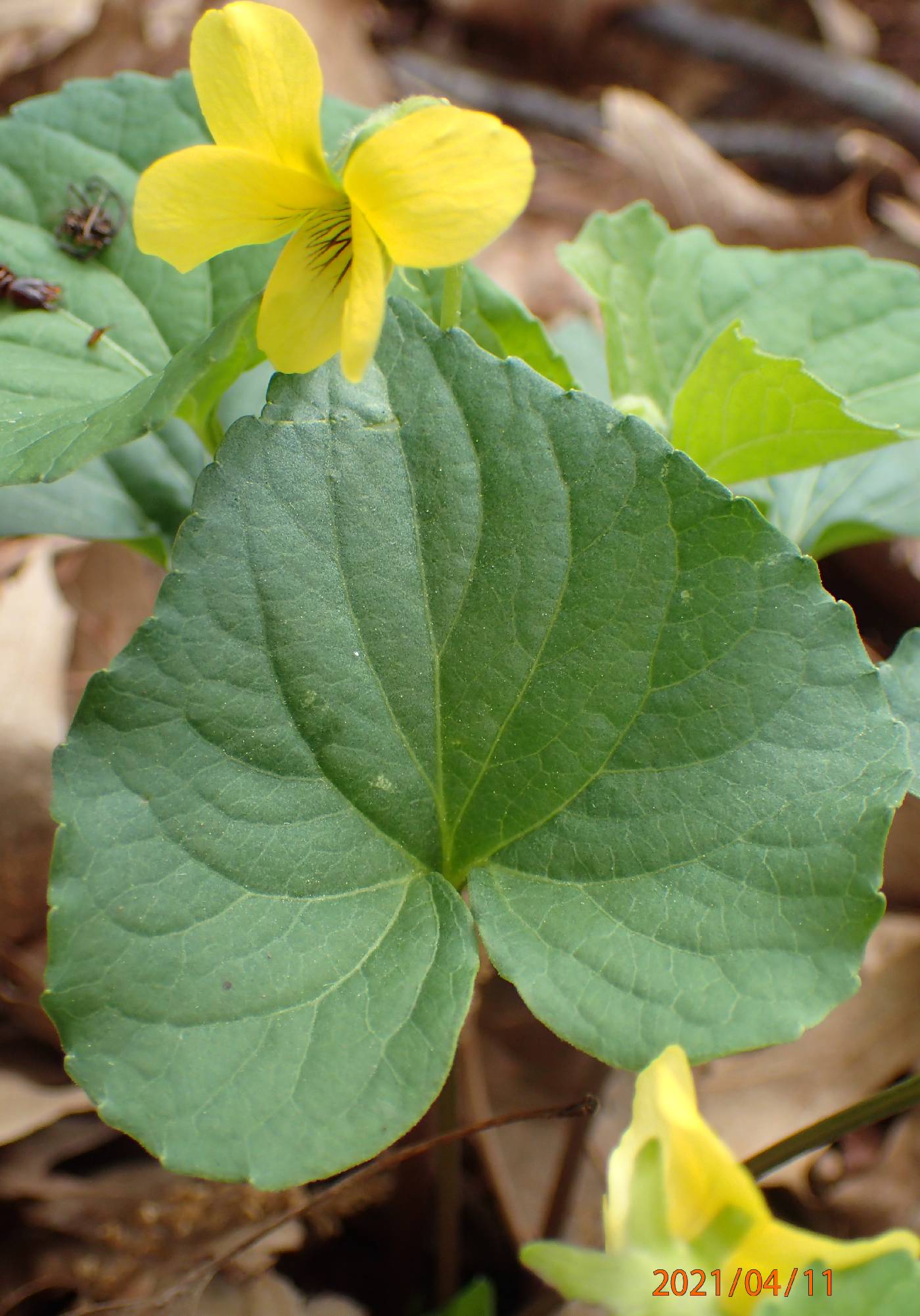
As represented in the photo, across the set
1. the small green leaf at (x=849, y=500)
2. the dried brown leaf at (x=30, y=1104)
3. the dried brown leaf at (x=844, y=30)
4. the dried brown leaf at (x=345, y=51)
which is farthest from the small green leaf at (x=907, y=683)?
the dried brown leaf at (x=844, y=30)

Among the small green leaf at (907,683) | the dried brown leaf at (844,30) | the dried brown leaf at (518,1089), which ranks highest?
the dried brown leaf at (844,30)

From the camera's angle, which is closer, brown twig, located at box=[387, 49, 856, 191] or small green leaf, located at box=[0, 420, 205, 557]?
small green leaf, located at box=[0, 420, 205, 557]

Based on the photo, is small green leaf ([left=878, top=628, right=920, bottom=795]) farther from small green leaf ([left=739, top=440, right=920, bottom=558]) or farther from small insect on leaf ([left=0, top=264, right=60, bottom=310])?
small insect on leaf ([left=0, top=264, right=60, bottom=310])

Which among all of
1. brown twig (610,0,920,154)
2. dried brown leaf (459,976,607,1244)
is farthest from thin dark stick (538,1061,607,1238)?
brown twig (610,0,920,154)

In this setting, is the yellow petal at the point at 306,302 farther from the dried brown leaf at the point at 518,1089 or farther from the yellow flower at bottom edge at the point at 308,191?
the dried brown leaf at the point at 518,1089

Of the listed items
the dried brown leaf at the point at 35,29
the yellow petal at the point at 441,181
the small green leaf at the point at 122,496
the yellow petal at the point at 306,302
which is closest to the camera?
the yellow petal at the point at 441,181

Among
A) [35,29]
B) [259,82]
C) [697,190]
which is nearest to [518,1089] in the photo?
[259,82]

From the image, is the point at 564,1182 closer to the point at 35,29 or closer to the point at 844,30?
the point at 35,29

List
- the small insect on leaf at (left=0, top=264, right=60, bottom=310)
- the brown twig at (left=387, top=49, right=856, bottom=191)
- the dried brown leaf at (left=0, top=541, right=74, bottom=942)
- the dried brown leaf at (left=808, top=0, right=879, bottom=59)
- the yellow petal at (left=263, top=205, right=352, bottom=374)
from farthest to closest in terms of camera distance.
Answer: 1. the dried brown leaf at (left=808, top=0, right=879, bottom=59)
2. the brown twig at (left=387, top=49, right=856, bottom=191)
3. the dried brown leaf at (left=0, top=541, right=74, bottom=942)
4. the small insect on leaf at (left=0, top=264, right=60, bottom=310)
5. the yellow petal at (left=263, top=205, right=352, bottom=374)
